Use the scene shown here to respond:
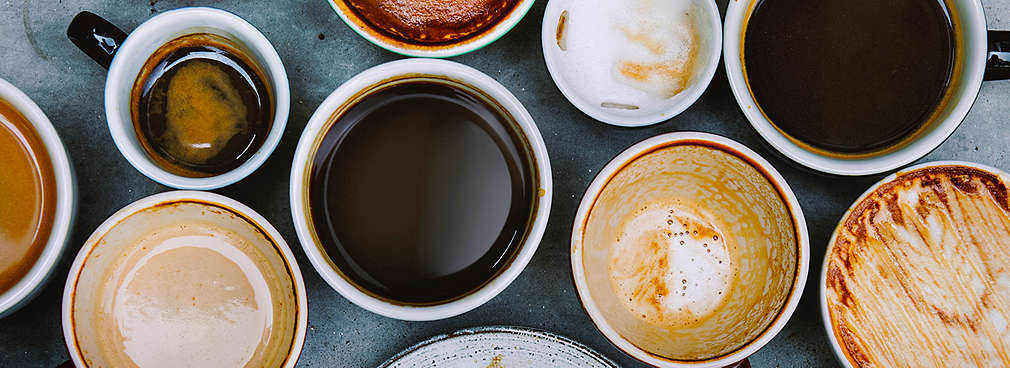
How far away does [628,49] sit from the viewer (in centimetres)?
93

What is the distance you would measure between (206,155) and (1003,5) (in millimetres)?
1151

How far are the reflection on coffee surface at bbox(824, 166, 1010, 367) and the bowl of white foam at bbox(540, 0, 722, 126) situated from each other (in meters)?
0.32

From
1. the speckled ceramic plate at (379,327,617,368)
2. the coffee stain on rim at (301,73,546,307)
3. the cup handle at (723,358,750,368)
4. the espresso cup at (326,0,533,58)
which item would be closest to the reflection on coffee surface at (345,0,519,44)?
the espresso cup at (326,0,533,58)

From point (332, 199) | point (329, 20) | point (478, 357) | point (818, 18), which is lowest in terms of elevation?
point (478, 357)

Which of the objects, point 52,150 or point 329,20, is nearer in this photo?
point 52,150

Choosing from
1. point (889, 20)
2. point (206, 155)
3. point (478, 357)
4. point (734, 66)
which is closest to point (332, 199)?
point (206, 155)

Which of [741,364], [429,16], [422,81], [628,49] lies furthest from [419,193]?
[741,364]

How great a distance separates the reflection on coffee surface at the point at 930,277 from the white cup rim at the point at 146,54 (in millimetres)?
767

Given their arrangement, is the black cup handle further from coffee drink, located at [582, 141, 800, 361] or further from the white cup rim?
coffee drink, located at [582, 141, 800, 361]

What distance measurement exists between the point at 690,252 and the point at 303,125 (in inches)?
22.9

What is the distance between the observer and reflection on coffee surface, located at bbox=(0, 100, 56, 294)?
2.72ft

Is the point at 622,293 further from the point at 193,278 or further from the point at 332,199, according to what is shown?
the point at 193,278

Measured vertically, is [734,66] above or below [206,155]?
above

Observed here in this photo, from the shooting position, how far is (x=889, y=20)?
892 millimetres
